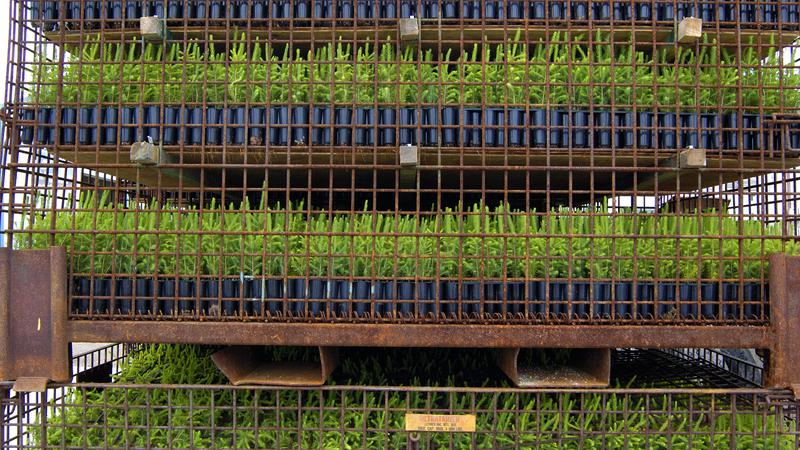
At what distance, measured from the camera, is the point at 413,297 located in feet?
12.2

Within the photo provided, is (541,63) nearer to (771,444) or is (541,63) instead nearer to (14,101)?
(771,444)

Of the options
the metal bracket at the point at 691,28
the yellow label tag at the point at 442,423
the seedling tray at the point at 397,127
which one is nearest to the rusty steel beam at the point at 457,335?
the yellow label tag at the point at 442,423

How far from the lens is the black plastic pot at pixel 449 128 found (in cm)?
383

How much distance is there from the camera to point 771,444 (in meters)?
3.73

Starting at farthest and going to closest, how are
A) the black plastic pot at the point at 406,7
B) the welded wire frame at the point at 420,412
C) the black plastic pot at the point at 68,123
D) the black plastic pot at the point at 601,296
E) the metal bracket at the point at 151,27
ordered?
1. the black plastic pot at the point at 406,7
2. the black plastic pot at the point at 68,123
3. the metal bracket at the point at 151,27
4. the black plastic pot at the point at 601,296
5. the welded wire frame at the point at 420,412

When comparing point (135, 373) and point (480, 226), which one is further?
point (135, 373)

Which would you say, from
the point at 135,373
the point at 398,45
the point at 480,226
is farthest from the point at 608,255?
the point at 135,373

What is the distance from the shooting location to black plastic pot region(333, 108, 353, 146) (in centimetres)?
384

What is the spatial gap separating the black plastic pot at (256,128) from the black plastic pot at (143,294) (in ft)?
4.27

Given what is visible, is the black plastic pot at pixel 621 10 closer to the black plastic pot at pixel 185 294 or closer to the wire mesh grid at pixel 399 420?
the wire mesh grid at pixel 399 420

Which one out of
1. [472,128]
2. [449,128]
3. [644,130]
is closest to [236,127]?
[449,128]

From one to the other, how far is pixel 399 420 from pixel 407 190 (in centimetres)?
176

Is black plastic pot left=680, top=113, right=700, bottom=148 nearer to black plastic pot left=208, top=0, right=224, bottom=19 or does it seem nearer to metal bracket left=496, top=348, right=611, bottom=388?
metal bracket left=496, top=348, right=611, bottom=388

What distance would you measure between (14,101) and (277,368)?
9.60 ft
